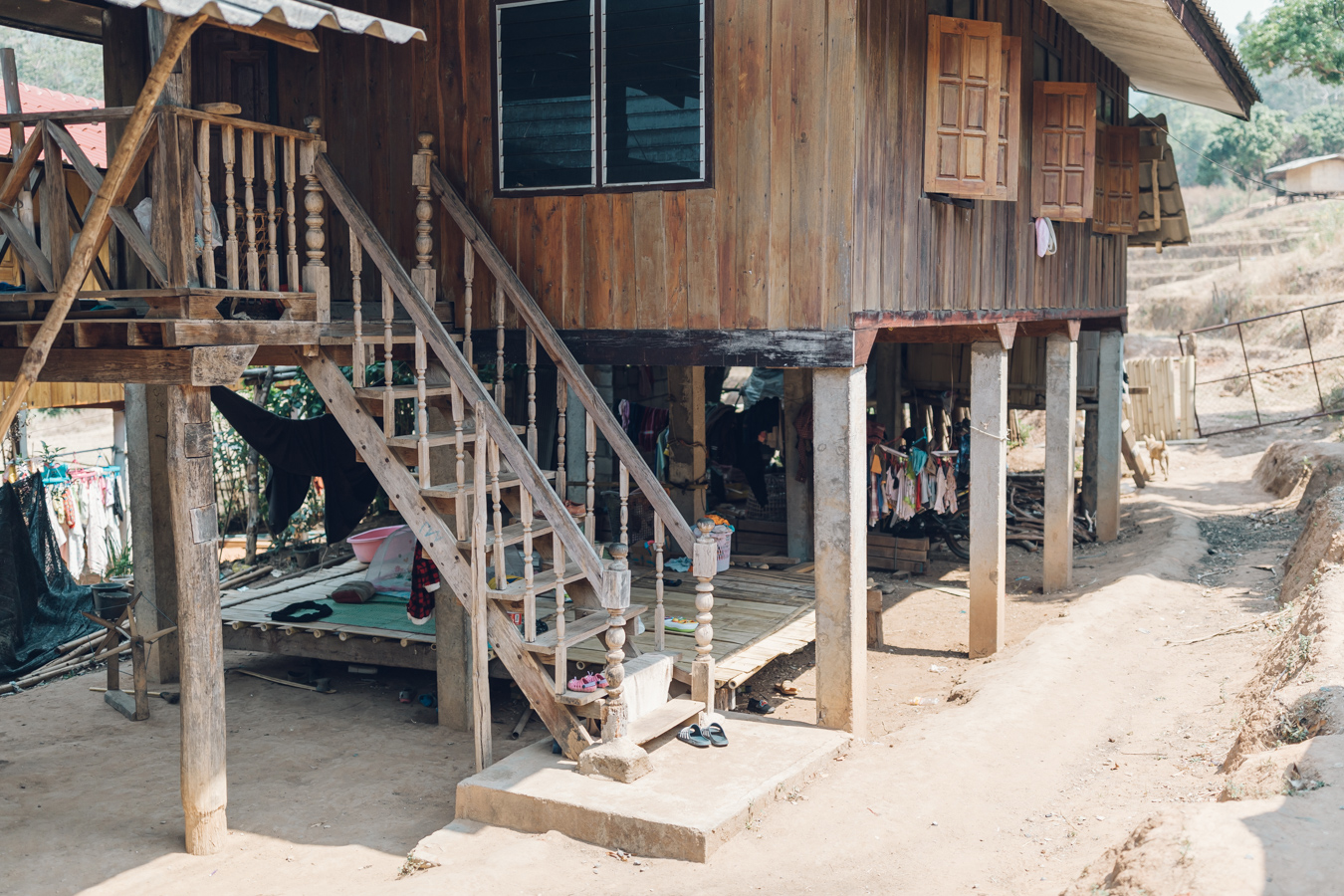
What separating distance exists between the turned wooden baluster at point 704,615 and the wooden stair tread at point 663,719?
0.09 m

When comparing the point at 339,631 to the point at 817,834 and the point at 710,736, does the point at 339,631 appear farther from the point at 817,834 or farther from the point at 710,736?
the point at 817,834

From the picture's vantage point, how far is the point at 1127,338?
29375 millimetres

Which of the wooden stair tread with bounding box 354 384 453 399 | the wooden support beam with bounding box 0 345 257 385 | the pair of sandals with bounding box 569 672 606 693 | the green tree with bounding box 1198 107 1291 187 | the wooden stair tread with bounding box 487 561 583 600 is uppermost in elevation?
the green tree with bounding box 1198 107 1291 187

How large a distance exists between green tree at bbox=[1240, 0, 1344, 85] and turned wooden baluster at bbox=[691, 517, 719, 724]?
67.0ft

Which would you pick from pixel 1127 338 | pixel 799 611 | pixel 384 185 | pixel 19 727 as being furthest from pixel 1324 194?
pixel 19 727

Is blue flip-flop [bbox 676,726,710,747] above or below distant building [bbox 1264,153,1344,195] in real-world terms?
below

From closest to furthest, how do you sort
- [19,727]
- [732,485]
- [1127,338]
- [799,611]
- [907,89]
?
1. [907,89]
2. [19,727]
3. [799,611]
4. [732,485]
5. [1127,338]

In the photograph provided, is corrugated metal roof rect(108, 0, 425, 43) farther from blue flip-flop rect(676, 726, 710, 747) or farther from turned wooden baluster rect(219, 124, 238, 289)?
blue flip-flop rect(676, 726, 710, 747)

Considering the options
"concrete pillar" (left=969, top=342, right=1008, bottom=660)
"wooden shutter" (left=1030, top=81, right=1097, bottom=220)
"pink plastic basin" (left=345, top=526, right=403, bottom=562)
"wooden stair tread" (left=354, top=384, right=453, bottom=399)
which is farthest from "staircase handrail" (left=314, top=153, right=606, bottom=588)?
"wooden shutter" (left=1030, top=81, right=1097, bottom=220)

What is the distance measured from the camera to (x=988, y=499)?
34.0ft

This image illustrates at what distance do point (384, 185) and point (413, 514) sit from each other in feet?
9.72

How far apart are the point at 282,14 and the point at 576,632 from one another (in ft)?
12.2

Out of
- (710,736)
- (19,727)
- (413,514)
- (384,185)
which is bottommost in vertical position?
(19,727)

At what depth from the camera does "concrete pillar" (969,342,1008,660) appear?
10.2 metres
